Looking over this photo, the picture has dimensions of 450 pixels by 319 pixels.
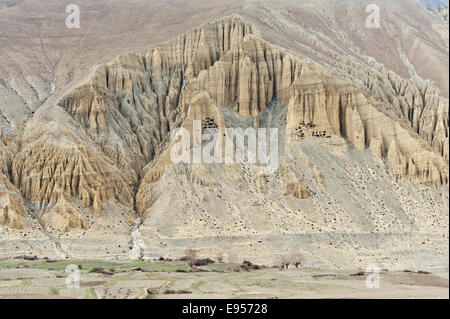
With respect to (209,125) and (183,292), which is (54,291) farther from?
(209,125)

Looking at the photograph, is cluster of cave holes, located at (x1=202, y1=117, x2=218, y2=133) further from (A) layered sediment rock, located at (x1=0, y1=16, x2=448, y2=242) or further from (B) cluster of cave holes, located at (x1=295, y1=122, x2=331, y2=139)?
(B) cluster of cave holes, located at (x1=295, y1=122, x2=331, y2=139)

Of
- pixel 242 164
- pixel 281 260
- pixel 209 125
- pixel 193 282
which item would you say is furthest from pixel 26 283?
pixel 209 125

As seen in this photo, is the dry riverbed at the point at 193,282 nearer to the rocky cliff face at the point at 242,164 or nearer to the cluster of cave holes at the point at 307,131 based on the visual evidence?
the rocky cliff face at the point at 242,164

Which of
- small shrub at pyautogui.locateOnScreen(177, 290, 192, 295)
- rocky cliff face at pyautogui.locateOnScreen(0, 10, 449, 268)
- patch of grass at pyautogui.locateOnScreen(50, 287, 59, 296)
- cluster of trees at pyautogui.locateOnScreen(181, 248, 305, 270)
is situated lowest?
cluster of trees at pyautogui.locateOnScreen(181, 248, 305, 270)

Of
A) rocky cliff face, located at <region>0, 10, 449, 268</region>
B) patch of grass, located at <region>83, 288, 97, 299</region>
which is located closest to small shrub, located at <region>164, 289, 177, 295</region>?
patch of grass, located at <region>83, 288, 97, 299</region>

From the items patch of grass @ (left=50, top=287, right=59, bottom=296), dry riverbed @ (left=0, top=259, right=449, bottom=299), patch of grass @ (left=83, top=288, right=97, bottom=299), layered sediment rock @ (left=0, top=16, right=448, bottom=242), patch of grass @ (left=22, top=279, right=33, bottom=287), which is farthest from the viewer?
layered sediment rock @ (left=0, top=16, right=448, bottom=242)

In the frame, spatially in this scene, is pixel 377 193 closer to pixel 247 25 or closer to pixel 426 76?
pixel 426 76

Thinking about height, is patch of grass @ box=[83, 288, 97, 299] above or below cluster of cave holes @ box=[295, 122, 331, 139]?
below

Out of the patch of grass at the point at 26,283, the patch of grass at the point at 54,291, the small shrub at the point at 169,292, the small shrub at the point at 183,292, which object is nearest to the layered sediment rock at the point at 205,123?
the patch of grass at the point at 26,283
